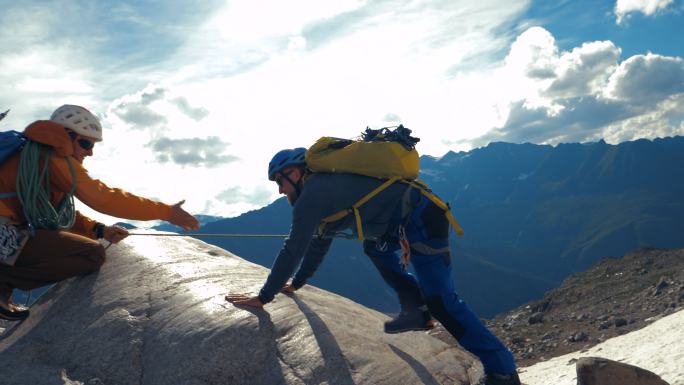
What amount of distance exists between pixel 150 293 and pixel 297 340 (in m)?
2.22

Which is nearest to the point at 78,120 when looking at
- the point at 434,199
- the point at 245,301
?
the point at 245,301

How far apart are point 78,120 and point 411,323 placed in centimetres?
542

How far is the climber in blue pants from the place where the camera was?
6.58 m

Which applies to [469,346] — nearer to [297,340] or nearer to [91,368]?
[297,340]

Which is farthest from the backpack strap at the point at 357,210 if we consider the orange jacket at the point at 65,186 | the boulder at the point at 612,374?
the boulder at the point at 612,374

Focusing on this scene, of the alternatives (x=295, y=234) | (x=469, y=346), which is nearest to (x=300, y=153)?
(x=295, y=234)

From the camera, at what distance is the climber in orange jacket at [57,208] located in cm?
737

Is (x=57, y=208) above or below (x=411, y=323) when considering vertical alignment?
above

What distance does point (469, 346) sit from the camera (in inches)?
263

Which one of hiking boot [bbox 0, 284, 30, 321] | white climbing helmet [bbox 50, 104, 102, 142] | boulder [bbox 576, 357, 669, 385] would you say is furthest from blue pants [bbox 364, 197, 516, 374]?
hiking boot [bbox 0, 284, 30, 321]

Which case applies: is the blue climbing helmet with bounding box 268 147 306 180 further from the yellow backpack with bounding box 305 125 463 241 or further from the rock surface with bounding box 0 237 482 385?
the rock surface with bounding box 0 237 482 385

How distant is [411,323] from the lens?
297 inches

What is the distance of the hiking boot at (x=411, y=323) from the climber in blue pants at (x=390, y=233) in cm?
1

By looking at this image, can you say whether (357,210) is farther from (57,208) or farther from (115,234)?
(57,208)
